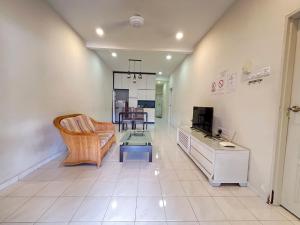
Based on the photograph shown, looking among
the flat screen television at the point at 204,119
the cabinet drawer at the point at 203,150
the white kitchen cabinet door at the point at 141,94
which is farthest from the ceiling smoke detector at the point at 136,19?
the white kitchen cabinet door at the point at 141,94

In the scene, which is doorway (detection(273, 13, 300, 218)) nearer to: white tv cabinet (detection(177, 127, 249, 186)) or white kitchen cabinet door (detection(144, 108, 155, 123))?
white tv cabinet (detection(177, 127, 249, 186))

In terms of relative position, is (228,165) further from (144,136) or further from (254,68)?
(144,136)

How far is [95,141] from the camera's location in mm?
3010

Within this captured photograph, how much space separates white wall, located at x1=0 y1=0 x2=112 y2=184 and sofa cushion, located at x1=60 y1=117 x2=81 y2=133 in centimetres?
30

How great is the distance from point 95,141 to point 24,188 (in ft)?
3.75

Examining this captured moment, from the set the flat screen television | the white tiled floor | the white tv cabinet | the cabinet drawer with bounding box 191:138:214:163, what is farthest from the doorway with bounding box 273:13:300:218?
the flat screen television

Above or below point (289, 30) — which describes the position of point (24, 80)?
below

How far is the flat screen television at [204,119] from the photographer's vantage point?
10.9ft

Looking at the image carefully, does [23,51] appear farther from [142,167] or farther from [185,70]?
[185,70]

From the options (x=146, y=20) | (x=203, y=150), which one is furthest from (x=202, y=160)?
(x=146, y=20)

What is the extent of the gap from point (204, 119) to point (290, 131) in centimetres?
171

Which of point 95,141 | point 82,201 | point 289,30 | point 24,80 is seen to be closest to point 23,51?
point 24,80

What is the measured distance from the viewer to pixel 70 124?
11.1ft

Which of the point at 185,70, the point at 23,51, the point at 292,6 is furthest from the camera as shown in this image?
the point at 185,70
